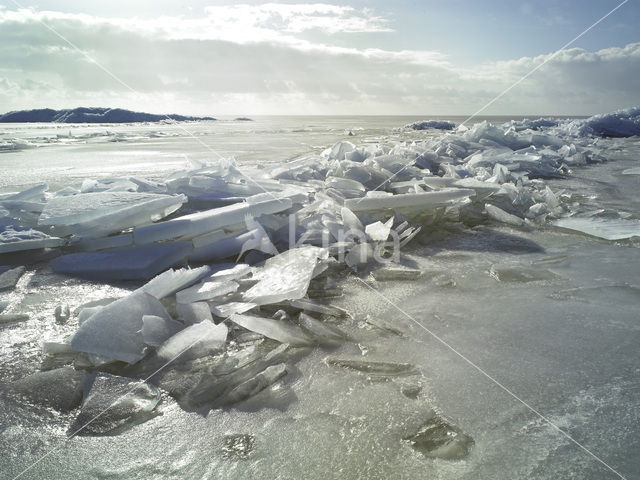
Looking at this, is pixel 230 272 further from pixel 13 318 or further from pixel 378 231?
pixel 378 231

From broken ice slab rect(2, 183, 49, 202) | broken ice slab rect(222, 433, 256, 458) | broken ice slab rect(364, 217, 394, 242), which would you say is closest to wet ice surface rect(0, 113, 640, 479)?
broken ice slab rect(222, 433, 256, 458)

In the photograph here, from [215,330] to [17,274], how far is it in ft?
4.16

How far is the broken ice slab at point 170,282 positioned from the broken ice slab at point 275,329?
37 cm

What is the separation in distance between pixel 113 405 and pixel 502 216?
2.68 metres

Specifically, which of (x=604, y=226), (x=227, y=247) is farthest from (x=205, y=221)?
(x=604, y=226)

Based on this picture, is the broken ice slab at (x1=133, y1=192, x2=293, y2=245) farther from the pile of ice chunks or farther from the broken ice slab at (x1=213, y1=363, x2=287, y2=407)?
the broken ice slab at (x1=213, y1=363, x2=287, y2=407)

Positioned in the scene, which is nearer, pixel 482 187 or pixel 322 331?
pixel 322 331

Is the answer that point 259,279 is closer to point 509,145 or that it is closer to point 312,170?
point 312,170

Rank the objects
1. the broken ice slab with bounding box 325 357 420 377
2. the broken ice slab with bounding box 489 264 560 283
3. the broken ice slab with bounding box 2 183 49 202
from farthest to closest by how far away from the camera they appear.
→ the broken ice slab with bounding box 2 183 49 202 < the broken ice slab with bounding box 489 264 560 283 < the broken ice slab with bounding box 325 357 420 377

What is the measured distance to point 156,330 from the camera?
1265mm

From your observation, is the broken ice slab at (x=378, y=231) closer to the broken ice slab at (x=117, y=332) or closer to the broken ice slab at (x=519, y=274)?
the broken ice slab at (x=519, y=274)

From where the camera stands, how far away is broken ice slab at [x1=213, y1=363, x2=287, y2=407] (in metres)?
1.03

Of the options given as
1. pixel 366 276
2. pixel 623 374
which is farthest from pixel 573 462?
pixel 366 276

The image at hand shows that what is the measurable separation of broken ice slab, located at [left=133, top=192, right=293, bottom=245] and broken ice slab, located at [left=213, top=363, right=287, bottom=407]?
47.0 inches
